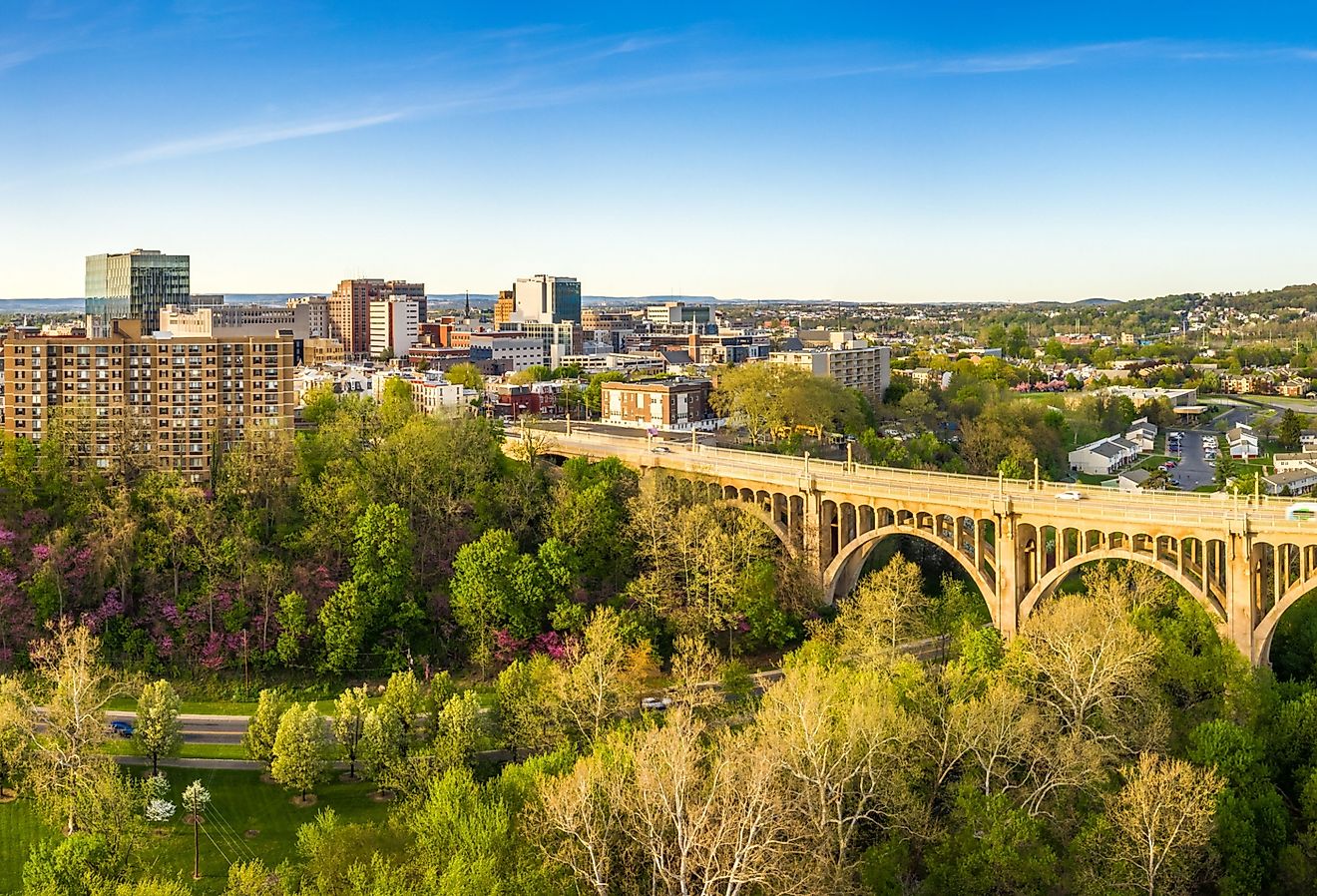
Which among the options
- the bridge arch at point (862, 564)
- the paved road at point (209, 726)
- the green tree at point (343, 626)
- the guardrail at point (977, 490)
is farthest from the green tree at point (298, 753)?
the guardrail at point (977, 490)

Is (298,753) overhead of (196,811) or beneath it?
overhead

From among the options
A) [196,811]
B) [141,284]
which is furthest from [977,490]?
[141,284]

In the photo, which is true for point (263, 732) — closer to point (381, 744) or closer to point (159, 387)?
point (381, 744)

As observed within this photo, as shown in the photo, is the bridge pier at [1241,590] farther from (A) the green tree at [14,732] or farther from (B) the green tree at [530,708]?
(A) the green tree at [14,732]

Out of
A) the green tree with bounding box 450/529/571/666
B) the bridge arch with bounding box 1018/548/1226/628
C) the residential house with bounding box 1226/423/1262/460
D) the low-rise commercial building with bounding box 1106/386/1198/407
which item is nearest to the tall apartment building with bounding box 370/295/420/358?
the low-rise commercial building with bounding box 1106/386/1198/407

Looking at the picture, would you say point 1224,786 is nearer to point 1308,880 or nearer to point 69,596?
point 1308,880

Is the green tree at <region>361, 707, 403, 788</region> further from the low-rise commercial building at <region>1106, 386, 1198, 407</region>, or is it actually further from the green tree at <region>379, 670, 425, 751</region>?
Answer: the low-rise commercial building at <region>1106, 386, 1198, 407</region>
